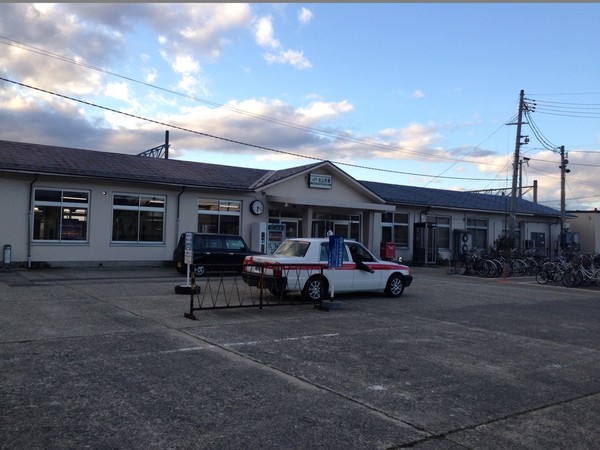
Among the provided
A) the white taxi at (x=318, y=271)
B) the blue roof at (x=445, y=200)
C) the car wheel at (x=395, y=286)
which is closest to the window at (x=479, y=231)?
the blue roof at (x=445, y=200)

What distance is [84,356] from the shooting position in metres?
6.95

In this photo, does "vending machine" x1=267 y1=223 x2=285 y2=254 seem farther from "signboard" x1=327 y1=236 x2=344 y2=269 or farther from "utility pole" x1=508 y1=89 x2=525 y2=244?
"utility pole" x1=508 y1=89 x2=525 y2=244

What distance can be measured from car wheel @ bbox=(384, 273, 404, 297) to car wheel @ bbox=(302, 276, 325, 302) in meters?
2.66

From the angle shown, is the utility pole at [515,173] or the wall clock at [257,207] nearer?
the wall clock at [257,207]

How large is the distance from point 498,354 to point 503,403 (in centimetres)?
242

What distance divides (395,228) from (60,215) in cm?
1820

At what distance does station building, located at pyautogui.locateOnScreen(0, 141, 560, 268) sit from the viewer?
63.1 feet

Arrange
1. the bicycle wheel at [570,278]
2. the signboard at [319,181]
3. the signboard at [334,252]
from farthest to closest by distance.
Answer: the signboard at [319,181] < the bicycle wheel at [570,278] < the signboard at [334,252]

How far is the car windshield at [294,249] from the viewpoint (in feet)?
42.9

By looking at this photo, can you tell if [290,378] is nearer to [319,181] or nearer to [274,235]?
[274,235]

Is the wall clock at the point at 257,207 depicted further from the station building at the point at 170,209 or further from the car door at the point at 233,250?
the car door at the point at 233,250

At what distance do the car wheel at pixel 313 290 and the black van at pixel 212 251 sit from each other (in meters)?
7.02

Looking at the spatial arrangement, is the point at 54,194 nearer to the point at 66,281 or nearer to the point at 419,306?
the point at 66,281

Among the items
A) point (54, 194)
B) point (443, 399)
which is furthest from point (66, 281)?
point (443, 399)
